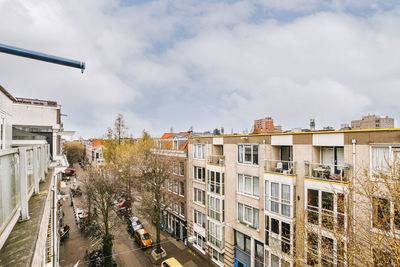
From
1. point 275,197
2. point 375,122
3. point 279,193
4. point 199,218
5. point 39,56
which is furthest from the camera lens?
point 199,218

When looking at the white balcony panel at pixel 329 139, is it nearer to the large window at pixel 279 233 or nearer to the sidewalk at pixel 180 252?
the large window at pixel 279 233

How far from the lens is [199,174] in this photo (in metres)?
18.8

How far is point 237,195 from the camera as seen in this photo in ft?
48.2

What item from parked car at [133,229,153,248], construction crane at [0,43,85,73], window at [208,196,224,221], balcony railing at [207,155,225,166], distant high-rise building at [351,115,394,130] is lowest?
parked car at [133,229,153,248]

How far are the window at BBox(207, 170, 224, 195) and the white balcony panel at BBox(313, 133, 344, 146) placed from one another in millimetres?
7808

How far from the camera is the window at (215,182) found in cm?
1584

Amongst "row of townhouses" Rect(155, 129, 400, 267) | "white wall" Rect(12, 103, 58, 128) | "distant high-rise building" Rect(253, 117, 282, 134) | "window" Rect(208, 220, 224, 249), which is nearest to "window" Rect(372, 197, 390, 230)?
"row of townhouses" Rect(155, 129, 400, 267)

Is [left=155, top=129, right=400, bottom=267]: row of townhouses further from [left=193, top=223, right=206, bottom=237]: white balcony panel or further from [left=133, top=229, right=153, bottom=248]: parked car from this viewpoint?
[left=133, top=229, right=153, bottom=248]: parked car

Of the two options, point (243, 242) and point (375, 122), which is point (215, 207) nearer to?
point (243, 242)

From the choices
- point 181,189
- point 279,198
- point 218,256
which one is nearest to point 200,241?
point 218,256

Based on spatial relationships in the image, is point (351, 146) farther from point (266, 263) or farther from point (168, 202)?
point (168, 202)

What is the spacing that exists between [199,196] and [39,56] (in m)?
16.8

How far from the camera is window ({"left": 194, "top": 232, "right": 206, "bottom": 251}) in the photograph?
58.9ft

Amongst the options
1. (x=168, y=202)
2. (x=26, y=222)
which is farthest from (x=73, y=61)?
(x=168, y=202)
